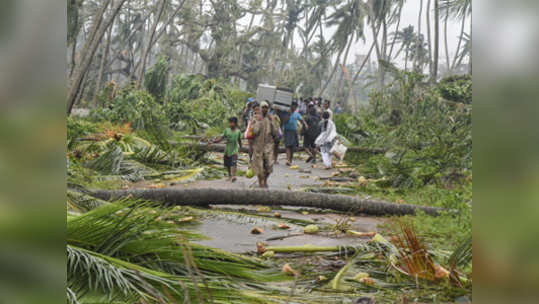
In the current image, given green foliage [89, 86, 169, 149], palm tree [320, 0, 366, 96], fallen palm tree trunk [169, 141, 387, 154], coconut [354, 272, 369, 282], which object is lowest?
coconut [354, 272, 369, 282]

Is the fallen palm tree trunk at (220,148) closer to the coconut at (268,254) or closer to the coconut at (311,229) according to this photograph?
the coconut at (311,229)

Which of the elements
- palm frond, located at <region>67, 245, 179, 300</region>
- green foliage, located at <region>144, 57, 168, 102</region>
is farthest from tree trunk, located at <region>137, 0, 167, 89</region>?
palm frond, located at <region>67, 245, 179, 300</region>

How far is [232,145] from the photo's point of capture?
149 inches

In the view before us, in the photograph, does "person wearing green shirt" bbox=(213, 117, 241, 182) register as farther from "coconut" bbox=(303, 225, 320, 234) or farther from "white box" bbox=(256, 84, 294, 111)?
"coconut" bbox=(303, 225, 320, 234)

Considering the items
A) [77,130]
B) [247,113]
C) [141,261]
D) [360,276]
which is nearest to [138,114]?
[77,130]

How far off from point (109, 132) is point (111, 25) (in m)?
0.94

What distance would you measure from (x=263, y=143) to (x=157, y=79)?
3.87 ft

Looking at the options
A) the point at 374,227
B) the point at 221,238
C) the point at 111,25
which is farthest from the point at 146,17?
the point at 374,227

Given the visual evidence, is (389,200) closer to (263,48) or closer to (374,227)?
(374,227)

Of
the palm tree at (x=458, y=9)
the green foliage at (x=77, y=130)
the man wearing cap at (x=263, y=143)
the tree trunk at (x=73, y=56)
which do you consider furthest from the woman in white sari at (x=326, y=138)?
the tree trunk at (x=73, y=56)

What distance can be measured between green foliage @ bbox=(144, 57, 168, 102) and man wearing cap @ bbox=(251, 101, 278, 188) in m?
0.92

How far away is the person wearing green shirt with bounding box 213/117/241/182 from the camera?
3.70m

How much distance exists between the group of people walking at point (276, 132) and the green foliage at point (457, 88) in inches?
35.2

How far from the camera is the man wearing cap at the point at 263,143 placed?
12.5 ft
